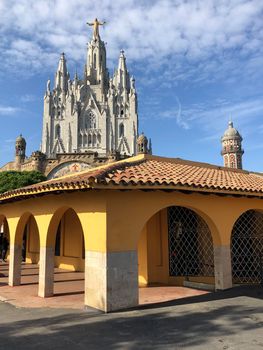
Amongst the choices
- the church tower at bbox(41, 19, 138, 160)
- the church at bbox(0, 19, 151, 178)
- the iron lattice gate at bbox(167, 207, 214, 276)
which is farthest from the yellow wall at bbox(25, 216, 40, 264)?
the church tower at bbox(41, 19, 138, 160)

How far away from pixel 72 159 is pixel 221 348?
33954 mm

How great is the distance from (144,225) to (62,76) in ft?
272

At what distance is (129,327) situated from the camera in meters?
5.88

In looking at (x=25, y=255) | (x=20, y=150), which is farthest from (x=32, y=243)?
(x=20, y=150)

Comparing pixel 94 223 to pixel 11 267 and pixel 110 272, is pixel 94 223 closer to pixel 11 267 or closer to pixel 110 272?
pixel 110 272

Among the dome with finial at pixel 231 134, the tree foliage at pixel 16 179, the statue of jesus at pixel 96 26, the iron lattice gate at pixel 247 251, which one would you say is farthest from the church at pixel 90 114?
the iron lattice gate at pixel 247 251

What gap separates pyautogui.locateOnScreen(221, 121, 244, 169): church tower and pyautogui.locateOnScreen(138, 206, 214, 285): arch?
4768cm

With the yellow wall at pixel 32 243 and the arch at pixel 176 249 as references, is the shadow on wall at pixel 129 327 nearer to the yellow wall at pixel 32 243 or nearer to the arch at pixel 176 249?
the arch at pixel 176 249

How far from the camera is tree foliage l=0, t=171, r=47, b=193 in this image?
34.1 m

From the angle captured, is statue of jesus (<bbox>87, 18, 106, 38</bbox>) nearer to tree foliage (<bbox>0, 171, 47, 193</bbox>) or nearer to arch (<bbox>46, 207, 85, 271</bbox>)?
tree foliage (<bbox>0, 171, 47, 193</bbox>)

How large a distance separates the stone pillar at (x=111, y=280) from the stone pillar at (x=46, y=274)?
1.90 meters

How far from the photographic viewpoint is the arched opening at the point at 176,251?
10.3 meters

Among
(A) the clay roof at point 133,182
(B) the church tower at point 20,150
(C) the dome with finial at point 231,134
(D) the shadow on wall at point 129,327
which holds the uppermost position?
(C) the dome with finial at point 231,134

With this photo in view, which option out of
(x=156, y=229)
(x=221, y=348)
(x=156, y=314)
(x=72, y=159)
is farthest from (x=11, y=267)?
(x=72, y=159)
